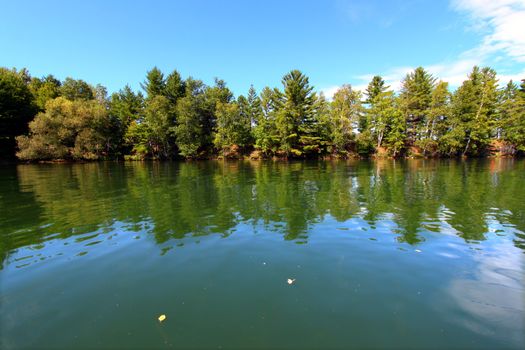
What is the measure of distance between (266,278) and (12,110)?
66.5 metres

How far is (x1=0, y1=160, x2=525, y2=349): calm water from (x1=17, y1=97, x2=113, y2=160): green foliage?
155 ft

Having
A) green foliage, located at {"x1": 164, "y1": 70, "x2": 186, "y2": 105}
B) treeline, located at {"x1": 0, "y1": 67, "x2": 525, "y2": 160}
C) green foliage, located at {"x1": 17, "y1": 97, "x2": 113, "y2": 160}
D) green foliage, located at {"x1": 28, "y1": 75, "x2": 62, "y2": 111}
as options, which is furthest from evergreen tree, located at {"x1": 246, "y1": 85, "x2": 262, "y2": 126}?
green foliage, located at {"x1": 28, "y1": 75, "x2": 62, "y2": 111}

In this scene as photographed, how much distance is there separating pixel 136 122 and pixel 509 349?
2696 inches

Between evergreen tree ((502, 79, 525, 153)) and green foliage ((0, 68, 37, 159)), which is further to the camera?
evergreen tree ((502, 79, 525, 153))

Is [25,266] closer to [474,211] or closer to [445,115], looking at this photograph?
[474,211]

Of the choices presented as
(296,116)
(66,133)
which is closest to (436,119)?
(296,116)

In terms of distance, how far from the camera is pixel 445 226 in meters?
8.62

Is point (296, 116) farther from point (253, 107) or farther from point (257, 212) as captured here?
point (257, 212)

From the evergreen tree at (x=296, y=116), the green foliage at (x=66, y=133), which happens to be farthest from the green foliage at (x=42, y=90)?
the evergreen tree at (x=296, y=116)

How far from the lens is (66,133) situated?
4912 cm

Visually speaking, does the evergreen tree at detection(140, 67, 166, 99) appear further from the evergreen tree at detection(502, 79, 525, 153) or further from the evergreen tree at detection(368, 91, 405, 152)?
the evergreen tree at detection(502, 79, 525, 153)

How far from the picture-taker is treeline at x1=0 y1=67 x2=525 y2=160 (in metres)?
50.7

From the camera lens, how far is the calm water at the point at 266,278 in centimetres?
376

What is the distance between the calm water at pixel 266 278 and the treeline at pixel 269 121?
4456 cm
